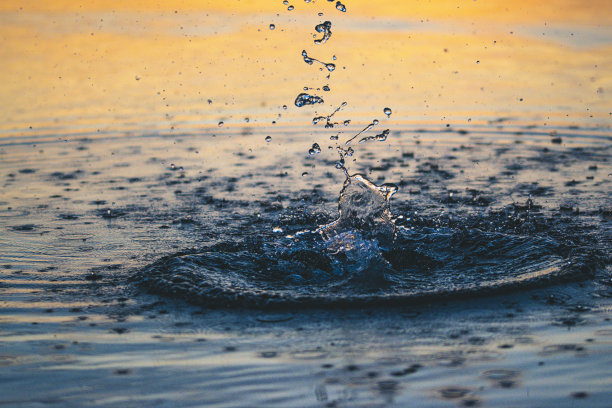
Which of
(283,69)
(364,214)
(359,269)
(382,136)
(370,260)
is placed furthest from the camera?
(283,69)

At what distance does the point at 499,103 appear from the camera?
16.1 m

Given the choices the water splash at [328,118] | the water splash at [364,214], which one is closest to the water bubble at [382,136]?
the water splash at [328,118]

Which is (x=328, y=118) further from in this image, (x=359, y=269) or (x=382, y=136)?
(x=382, y=136)

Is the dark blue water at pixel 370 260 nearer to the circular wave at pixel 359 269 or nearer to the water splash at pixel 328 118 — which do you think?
the circular wave at pixel 359 269

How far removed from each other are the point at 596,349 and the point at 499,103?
1114 cm

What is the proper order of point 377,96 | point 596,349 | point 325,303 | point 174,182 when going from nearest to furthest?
point 596,349
point 325,303
point 174,182
point 377,96

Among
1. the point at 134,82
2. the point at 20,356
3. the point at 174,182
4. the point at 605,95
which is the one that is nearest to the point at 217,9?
the point at 134,82

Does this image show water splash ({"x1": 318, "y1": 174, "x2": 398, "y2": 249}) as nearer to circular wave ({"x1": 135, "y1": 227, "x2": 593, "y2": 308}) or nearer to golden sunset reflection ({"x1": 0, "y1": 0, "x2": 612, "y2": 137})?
circular wave ({"x1": 135, "y1": 227, "x2": 593, "y2": 308})

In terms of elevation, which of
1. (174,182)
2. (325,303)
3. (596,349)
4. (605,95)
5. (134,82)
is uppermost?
(134,82)

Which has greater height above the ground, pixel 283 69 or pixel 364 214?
pixel 283 69

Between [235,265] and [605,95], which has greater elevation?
[605,95]

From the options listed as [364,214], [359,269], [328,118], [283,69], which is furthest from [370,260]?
[283,69]

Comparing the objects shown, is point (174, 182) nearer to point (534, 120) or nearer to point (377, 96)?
point (377, 96)

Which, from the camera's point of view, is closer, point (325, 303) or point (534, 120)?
point (325, 303)
